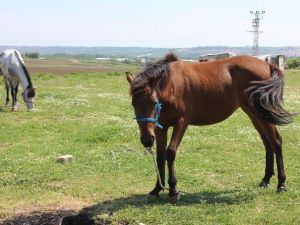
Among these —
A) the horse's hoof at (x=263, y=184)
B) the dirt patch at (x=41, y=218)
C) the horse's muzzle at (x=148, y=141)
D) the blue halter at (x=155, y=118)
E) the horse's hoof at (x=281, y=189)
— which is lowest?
the dirt patch at (x=41, y=218)

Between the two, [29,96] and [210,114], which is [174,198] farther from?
[29,96]

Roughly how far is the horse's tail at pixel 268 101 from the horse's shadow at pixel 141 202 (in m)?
1.50

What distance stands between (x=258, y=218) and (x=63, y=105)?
51.8ft

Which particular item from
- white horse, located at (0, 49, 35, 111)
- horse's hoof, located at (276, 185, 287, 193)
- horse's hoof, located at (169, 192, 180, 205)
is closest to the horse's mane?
horse's hoof, located at (169, 192, 180, 205)

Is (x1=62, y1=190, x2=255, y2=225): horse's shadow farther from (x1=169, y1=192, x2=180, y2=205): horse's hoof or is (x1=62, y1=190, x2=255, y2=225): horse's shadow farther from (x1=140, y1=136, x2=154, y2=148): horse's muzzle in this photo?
Result: (x1=140, y1=136, x2=154, y2=148): horse's muzzle

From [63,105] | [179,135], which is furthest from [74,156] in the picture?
[63,105]

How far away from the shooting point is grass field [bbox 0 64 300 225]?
813 centimetres

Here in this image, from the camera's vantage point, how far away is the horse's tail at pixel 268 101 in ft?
28.9

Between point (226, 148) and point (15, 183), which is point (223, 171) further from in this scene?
point (15, 183)

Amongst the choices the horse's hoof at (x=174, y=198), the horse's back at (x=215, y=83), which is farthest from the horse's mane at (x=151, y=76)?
the horse's hoof at (x=174, y=198)

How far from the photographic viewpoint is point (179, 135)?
8.39 metres

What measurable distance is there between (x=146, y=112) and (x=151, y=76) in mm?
633

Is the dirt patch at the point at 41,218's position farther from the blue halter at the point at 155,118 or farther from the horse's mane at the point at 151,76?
the horse's mane at the point at 151,76

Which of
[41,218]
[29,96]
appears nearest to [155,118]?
[41,218]
